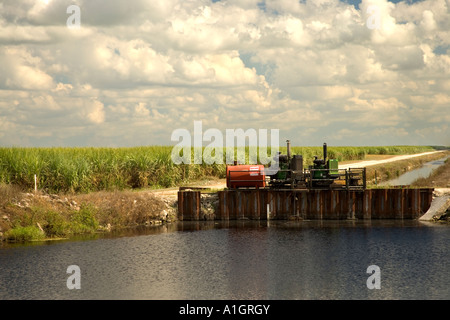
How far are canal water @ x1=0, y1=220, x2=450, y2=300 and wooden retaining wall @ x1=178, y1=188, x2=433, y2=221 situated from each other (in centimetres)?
227

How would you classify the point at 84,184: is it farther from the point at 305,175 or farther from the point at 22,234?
the point at 305,175

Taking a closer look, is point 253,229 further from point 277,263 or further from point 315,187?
point 277,263

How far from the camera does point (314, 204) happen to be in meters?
36.7

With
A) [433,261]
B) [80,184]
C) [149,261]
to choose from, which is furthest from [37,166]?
[433,261]

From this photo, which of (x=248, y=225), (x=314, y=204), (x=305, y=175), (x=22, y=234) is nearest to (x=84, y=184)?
(x=22, y=234)

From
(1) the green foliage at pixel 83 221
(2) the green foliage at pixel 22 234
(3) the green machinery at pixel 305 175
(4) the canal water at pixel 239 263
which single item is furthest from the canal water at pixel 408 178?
(2) the green foliage at pixel 22 234

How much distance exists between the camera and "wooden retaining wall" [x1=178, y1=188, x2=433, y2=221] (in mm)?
36469

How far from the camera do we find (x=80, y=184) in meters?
40.5

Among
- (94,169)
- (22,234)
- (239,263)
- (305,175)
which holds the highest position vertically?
(94,169)

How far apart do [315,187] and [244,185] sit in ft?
16.0

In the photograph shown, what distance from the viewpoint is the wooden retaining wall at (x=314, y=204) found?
3647cm

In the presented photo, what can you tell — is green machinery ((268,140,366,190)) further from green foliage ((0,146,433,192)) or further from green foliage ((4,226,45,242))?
green foliage ((4,226,45,242))

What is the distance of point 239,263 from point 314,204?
13.0 m

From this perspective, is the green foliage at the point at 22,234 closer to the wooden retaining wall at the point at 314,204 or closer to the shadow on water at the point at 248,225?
the shadow on water at the point at 248,225
